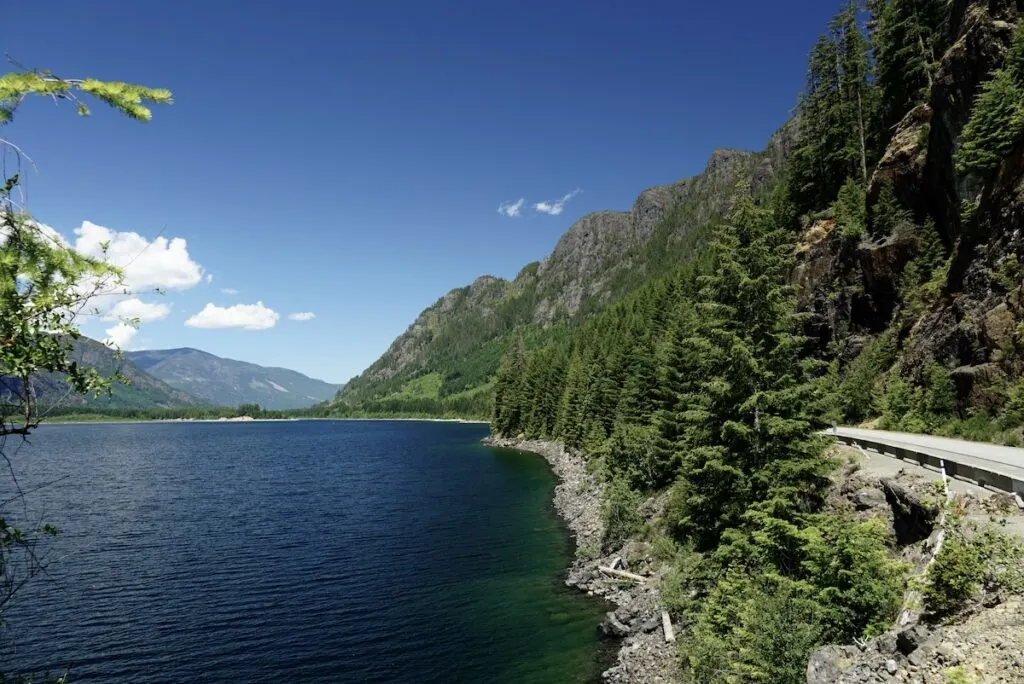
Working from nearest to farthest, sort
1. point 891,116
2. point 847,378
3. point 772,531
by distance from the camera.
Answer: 1. point 772,531
2. point 847,378
3. point 891,116

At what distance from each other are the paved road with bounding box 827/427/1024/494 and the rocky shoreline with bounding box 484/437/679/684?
12.5m

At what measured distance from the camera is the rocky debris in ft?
29.6

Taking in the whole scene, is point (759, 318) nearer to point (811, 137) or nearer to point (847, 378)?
point (847, 378)

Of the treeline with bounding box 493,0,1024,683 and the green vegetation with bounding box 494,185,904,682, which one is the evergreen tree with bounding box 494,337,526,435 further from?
the green vegetation with bounding box 494,185,904,682

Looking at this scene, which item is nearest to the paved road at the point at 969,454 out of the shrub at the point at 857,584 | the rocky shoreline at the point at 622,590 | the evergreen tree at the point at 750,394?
the shrub at the point at 857,584

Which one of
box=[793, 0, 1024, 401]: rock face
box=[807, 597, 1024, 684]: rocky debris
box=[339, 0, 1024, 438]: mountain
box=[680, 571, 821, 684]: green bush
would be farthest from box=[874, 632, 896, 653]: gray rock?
box=[793, 0, 1024, 401]: rock face

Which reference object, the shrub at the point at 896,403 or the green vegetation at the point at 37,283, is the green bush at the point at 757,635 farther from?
the shrub at the point at 896,403

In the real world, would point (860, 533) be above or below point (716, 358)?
below

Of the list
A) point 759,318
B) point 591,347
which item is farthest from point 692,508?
point 591,347

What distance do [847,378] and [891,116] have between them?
98.1 ft

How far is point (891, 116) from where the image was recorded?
53188mm

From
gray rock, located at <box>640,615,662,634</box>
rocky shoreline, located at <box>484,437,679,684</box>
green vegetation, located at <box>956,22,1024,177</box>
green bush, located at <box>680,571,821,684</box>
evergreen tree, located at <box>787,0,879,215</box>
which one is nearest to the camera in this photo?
green bush, located at <box>680,571,821,684</box>

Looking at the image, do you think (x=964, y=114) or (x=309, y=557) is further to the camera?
(x=309, y=557)

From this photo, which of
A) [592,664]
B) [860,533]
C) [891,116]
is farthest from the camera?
[891,116]
